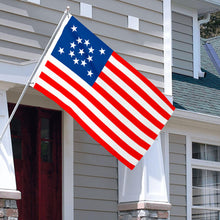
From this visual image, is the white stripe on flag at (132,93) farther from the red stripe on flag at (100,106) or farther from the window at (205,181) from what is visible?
the window at (205,181)

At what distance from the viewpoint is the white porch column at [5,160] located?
8148 millimetres

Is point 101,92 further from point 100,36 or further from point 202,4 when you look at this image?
point 202,4

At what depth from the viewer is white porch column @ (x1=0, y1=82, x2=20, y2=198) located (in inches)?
321

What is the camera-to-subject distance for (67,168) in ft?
32.6

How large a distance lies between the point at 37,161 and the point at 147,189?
159 centimetres

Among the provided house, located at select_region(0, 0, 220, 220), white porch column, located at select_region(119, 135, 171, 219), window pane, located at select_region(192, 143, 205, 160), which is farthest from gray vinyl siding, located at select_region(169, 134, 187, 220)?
white porch column, located at select_region(119, 135, 171, 219)

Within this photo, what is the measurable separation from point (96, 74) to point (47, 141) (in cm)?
211

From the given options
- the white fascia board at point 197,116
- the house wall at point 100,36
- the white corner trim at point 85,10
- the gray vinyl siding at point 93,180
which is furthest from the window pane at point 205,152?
the white corner trim at point 85,10

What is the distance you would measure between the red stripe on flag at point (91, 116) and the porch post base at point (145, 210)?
127cm

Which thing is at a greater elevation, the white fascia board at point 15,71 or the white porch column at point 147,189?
the white fascia board at point 15,71

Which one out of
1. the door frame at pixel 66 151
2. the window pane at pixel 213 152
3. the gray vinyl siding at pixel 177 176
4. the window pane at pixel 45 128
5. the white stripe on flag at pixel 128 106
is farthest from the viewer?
the window pane at pixel 213 152

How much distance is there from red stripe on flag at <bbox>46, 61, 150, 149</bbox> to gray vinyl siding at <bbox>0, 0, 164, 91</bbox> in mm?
1371

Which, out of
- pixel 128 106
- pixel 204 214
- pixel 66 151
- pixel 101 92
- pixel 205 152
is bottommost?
pixel 204 214

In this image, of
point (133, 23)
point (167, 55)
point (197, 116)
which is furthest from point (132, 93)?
point (197, 116)
